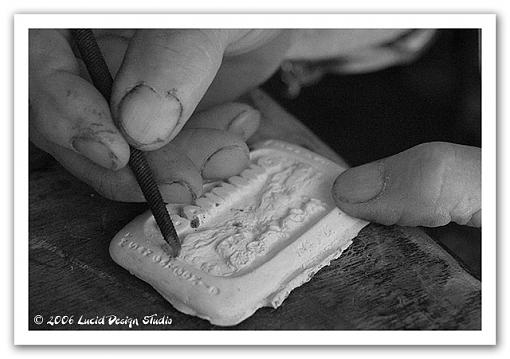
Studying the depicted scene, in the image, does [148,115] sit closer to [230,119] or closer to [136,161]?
[136,161]

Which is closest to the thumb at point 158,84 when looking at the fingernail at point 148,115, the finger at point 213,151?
the fingernail at point 148,115

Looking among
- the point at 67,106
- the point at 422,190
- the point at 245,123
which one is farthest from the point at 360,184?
the point at 67,106

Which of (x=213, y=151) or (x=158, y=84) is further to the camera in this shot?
(x=213, y=151)

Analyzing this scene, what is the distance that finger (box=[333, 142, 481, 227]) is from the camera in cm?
62

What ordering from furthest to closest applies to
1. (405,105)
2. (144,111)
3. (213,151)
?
1. (405,105)
2. (213,151)
3. (144,111)

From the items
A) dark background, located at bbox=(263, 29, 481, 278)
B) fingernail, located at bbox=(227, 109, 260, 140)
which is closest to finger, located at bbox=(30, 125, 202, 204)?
fingernail, located at bbox=(227, 109, 260, 140)

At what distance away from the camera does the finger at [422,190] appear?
0.62 metres

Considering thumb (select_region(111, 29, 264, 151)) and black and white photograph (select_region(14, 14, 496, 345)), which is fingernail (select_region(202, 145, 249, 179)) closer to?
black and white photograph (select_region(14, 14, 496, 345))

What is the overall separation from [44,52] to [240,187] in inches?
8.6

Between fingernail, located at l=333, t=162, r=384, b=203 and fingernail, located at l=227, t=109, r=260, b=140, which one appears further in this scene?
fingernail, located at l=227, t=109, r=260, b=140

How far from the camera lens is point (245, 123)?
2.43ft

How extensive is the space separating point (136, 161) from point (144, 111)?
0.19 ft

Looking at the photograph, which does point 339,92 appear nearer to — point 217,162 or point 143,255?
point 217,162
